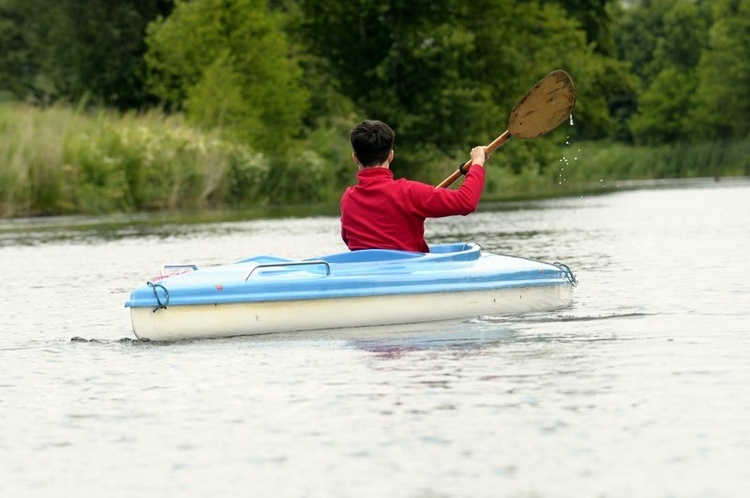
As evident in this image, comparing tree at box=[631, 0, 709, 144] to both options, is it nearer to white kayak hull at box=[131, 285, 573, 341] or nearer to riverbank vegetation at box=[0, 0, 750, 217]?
riverbank vegetation at box=[0, 0, 750, 217]

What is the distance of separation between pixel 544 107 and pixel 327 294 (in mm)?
3251

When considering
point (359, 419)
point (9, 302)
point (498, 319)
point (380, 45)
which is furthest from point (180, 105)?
point (359, 419)

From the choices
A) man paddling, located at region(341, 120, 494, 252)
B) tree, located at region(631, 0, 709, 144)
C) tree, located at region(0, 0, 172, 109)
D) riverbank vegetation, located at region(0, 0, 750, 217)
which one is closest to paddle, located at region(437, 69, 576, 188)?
man paddling, located at region(341, 120, 494, 252)

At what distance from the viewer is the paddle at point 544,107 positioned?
1247 cm

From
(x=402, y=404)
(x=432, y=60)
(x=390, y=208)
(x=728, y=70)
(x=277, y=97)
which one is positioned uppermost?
(x=432, y=60)

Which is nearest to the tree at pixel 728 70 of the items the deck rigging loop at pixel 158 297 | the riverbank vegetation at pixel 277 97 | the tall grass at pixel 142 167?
the riverbank vegetation at pixel 277 97

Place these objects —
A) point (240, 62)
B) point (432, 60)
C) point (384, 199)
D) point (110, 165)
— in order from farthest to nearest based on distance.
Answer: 1. point (432, 60)
2. point (240, 62)
3. point (110, 165)
4. point (384, 199)

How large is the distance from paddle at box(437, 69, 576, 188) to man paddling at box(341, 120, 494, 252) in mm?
1730

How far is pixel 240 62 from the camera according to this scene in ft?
154

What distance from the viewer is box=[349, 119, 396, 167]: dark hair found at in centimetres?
1051

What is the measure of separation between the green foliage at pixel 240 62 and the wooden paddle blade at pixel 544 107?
3133cm

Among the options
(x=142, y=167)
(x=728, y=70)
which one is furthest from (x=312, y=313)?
(x=728, y=70)

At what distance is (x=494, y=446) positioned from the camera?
6301 millimetres

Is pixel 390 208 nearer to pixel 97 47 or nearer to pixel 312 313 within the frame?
pixel 312 313
